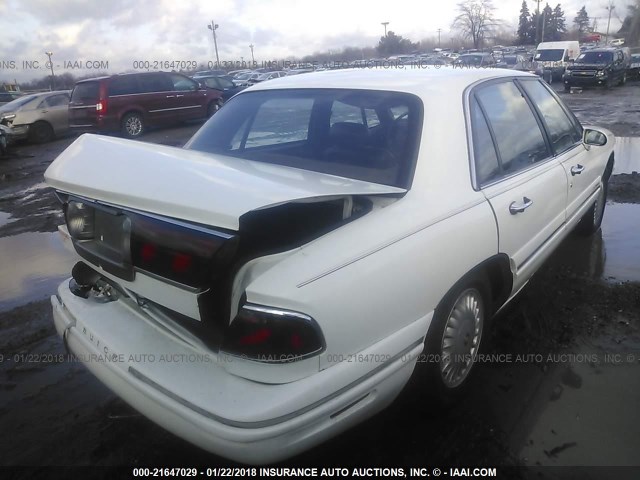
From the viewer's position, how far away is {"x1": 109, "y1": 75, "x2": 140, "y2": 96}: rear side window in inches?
552

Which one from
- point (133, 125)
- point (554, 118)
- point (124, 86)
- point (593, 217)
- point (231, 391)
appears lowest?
point (593, 217)

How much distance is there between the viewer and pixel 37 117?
15312 millimetres

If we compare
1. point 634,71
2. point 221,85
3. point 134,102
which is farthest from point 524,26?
point 134,102

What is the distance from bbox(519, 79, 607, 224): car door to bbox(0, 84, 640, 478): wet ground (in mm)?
639

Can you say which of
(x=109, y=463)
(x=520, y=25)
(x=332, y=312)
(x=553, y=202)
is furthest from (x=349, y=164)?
(x=520, y=25)

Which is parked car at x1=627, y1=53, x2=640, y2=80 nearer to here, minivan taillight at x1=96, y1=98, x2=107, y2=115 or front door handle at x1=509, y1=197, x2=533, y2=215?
minivan taillight at x1=96, y1=98, x2=107, y2=115

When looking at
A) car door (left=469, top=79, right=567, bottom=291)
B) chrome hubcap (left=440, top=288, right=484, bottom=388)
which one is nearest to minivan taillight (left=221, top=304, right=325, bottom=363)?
chrome hubcap (left=440, top=288, right=484, bottom=388)

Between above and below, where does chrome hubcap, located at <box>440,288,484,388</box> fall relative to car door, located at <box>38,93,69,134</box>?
below

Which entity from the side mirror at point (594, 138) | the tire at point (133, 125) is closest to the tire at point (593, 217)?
the side mirror at point (594, 138)

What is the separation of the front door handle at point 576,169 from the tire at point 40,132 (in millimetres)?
15960

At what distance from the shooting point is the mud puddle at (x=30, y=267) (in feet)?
14.0

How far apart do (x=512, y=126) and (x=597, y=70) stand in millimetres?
23535

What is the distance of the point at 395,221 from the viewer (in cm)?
203

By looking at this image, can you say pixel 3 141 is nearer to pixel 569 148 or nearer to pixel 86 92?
pixel 86 92
